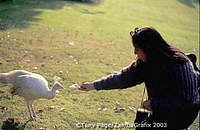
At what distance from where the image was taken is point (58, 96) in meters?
6.35

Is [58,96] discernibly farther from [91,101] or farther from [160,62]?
[160,62]

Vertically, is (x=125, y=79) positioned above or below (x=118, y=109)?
above

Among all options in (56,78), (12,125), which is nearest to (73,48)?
(56,78)

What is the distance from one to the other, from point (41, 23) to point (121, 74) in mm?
9163

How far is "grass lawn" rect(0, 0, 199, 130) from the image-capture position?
5.84m

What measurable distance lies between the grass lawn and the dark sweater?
2.15 m

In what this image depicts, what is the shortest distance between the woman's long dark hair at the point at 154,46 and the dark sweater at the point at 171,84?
7cm

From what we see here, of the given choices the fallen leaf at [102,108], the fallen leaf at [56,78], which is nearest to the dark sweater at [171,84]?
the fallen leaf at [102,108]

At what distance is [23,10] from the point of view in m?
14.9

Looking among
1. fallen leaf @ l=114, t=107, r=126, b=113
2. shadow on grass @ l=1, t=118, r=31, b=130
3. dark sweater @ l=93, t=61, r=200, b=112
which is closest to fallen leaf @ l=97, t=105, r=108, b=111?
fallen leaf @ l=114, t=107, r=126, b=113

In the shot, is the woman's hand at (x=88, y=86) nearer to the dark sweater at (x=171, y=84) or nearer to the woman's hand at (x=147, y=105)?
the dark sweater at (x=171, y=84)

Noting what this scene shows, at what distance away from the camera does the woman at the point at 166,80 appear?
3359 millimetres

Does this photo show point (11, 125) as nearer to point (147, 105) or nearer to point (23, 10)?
point (147, 105)

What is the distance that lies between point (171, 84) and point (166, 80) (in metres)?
0.08
